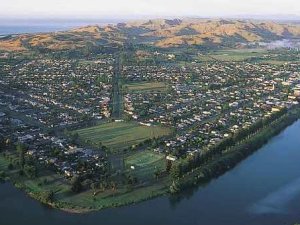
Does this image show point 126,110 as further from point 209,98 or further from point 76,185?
point 76,185

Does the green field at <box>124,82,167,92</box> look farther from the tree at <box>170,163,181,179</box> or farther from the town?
the tree at <box>170,163,181,179</box>

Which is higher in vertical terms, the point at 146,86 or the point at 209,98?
the point at 209,98

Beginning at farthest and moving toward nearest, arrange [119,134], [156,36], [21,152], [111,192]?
1. [156,36]
2. [119,134]
3. [21,152]
4. [111,192]

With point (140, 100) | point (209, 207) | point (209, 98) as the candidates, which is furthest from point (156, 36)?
point (209, 207)

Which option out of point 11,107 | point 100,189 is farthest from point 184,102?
point 100,189

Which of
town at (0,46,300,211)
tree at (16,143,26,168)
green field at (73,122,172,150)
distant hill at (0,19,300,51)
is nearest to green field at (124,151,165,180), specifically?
town at (0,46,300,211)

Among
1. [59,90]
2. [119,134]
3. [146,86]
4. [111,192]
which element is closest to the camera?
[111,192]

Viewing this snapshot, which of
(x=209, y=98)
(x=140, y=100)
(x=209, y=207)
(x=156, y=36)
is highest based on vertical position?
(x=140, y=100)
